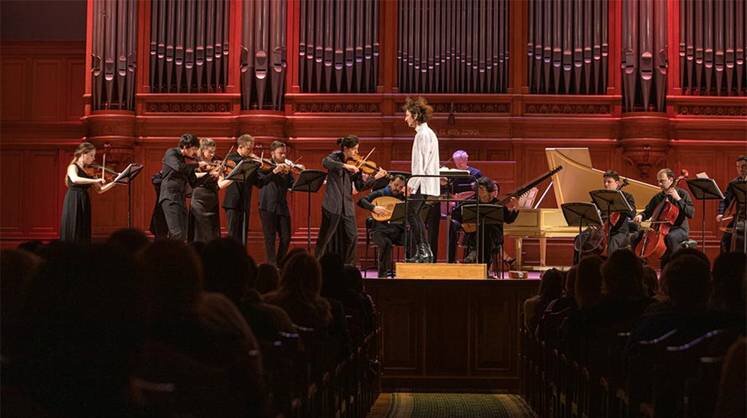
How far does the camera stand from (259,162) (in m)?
11.0

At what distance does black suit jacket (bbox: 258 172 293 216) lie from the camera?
11398 mm

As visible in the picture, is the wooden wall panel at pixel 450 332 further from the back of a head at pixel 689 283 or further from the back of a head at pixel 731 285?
the back of a head at pixel 689 283

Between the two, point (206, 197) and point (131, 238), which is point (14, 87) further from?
point (131, 238)

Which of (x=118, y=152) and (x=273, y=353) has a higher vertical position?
(x=118, y=152)

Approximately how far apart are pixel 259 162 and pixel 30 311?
28.0 ft

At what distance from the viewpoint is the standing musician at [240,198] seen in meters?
11.5

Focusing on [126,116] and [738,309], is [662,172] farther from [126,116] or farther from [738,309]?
[738,309]

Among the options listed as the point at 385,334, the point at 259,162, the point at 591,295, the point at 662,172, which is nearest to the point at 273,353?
the point at 591,295

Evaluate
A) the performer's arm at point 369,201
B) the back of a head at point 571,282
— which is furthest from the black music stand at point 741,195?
the back of a head at point 571,282

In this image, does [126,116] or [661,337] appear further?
[126,116]

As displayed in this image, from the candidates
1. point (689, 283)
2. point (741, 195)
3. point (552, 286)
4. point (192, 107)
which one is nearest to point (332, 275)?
point (552, 286)

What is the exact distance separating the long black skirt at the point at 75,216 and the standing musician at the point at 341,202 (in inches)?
94.7

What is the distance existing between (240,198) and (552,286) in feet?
17.0

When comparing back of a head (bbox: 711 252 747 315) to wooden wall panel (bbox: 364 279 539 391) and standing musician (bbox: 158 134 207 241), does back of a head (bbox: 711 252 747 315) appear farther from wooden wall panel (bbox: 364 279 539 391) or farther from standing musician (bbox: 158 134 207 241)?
standing musician (bbox: 158 134 207 241)
